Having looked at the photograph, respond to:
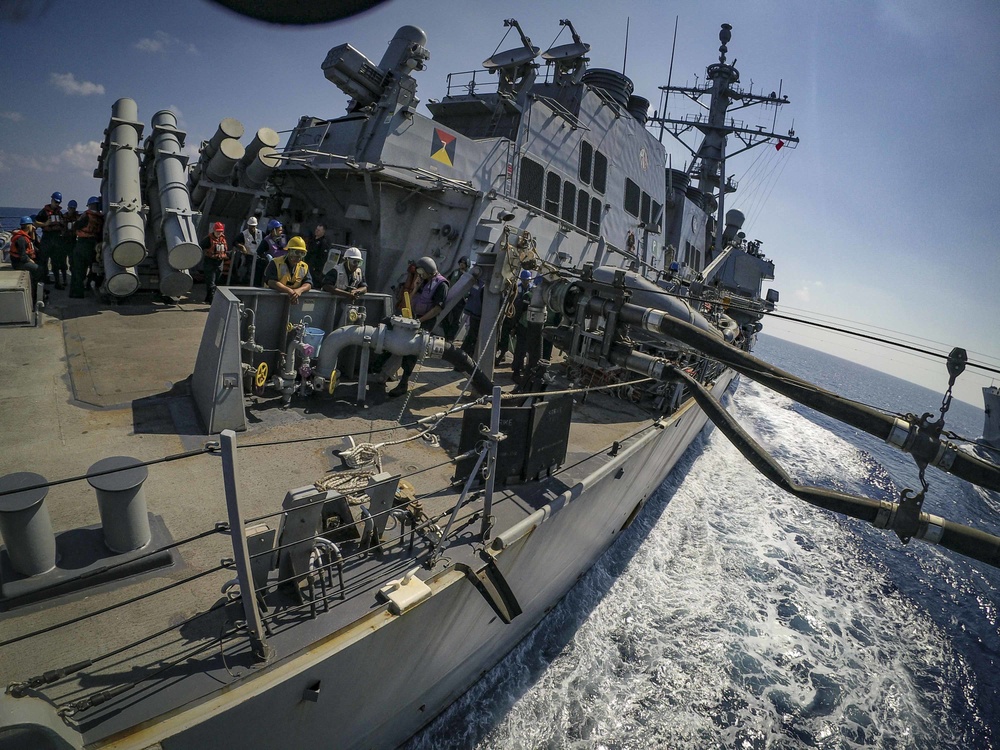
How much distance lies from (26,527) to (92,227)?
6.67 metres

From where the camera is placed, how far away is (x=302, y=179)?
29.1ft

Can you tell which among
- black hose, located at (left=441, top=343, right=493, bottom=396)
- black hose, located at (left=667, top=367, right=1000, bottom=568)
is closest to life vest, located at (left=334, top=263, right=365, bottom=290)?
black hose, located at (left=441, top=343, right=493, bottom=396)

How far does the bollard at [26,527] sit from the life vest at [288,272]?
285 cm

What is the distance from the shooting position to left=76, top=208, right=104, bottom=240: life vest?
6.89 m

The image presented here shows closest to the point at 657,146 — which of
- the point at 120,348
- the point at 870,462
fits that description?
the point at 870,462

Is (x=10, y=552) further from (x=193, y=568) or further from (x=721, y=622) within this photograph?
(x=721, y=622)

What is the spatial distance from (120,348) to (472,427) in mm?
4179

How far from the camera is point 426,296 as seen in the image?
6125 millimetres

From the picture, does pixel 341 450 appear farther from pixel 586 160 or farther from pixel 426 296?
pixel 586 160

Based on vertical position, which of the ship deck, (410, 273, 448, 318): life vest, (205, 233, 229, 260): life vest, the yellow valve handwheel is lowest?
the ship deck

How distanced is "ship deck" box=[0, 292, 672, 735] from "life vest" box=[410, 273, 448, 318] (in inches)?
34.8

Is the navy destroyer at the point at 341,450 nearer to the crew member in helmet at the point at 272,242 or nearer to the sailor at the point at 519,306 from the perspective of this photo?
the sailor at the point at 519,306

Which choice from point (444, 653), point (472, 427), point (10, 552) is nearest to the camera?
point (10, 552)

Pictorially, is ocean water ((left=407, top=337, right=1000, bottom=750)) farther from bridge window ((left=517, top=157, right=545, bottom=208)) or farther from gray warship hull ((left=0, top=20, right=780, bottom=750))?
bridge window ((left=517, top=157, right=545, bottom=208))
